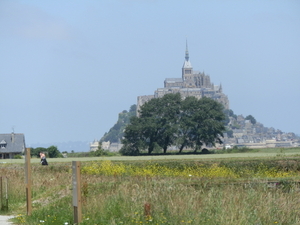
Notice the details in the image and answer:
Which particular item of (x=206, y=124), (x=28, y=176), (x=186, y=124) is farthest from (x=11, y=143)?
(x=28, y=176)

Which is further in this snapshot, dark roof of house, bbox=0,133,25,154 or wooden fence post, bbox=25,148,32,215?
dark roof of house, bbox=0,133,25,154

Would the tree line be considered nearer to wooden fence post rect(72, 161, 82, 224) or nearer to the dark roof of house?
the dark roof of house

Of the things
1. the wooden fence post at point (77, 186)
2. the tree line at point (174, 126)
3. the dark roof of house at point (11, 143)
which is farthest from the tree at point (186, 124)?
the wooden fence post at point (77, 186)

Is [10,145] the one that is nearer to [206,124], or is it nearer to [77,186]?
[206,124]

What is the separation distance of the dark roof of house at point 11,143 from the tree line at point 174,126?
17510 millimetres

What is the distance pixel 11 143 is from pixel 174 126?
88.5 feet

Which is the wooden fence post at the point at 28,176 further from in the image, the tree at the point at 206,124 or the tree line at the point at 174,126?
the tree at the point at 206,124

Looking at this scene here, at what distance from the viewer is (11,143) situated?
112m

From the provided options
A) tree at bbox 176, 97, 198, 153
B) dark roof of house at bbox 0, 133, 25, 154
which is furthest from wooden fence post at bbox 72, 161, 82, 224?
dark roof of house at bbox 0, 133, 25, 154

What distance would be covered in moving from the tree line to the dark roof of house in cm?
1751

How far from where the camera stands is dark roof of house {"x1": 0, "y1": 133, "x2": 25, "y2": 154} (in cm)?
11039

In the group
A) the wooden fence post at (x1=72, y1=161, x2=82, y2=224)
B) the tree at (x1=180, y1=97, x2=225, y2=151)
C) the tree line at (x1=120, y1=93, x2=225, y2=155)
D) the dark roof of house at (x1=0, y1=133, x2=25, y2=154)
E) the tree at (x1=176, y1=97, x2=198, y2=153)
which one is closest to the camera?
the wooden fence post at (x1=72, y1=161, x2=82, y2=224)

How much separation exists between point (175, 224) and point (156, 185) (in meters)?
3.35

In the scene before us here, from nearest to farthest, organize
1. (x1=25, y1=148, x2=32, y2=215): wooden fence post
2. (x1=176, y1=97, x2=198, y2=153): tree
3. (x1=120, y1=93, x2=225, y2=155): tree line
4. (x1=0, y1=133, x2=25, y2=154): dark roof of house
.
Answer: (x1=25, y1=148, x2=32, y2=215): wooden fence post, (x1=120, y1=93, x2=225, y2=155): tree line, (x1=176, y1=97, x2=198, y2=153): tree, (x1=0, y1=133, x2=25, y2=154): dark roof of house
